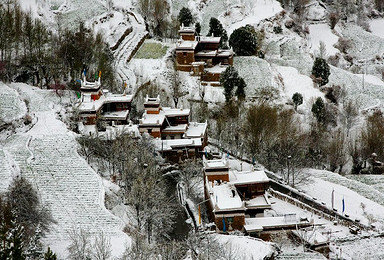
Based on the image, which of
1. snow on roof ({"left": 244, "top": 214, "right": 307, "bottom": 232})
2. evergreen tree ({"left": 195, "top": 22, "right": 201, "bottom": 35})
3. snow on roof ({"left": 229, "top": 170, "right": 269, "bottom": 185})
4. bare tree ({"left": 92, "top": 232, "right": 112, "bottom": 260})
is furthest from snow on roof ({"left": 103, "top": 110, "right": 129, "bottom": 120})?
evergreen tree ({"left": 195, "top": 22, "right": 201, "bottom": 35})

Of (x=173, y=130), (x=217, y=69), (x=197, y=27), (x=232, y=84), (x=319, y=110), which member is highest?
(x=197, y=27)

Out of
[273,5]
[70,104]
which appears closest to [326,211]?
[70,104]

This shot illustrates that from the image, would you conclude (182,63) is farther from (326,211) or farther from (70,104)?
(326,211)

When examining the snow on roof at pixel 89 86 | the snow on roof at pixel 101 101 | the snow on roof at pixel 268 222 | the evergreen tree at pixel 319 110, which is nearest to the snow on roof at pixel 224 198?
the snow on roof at pixel 268 222

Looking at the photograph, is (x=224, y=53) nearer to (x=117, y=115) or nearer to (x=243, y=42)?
(x=243, y=42)

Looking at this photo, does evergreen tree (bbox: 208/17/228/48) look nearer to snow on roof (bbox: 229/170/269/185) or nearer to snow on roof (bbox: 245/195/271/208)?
snow on roof (bbox: 229/170/269/185)

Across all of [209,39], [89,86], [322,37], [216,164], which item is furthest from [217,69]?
[322,37]

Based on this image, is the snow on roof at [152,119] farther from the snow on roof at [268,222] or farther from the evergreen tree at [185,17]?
the evergreen tree at [185,17]
